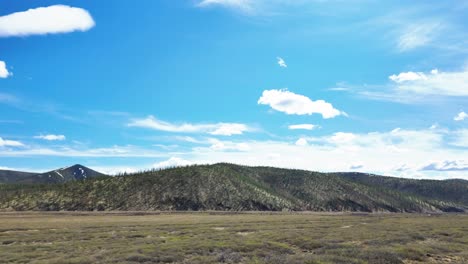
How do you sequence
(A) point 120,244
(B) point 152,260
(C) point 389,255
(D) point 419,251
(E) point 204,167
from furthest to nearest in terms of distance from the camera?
(E) point 204,167 → (A) point 120,244 → (D) point 419,251 → (C) point 389,255 → (B) point 152,260

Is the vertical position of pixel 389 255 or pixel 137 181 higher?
pixel 137 181

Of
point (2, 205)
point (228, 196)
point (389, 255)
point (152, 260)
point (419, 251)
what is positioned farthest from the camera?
point (228, 196)

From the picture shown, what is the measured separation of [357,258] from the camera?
3566cm

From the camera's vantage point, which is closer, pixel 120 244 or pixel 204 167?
pixel 120 244

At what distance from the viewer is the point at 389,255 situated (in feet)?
Answer: 122

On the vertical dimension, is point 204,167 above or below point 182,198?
above

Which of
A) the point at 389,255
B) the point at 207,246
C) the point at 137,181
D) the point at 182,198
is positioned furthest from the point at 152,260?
the point at 137,181

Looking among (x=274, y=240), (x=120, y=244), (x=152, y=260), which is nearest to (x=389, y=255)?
(x=274, y=240)

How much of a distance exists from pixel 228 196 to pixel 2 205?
84690mm

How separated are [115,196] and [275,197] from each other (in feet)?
220

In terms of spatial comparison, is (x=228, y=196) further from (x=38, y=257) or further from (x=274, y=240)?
(x=38, y=257)

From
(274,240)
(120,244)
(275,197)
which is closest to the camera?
(120,244)

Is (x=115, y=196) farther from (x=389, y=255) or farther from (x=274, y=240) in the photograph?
(x=389, y=255)

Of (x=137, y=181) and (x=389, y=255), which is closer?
(x=389, y=255)
